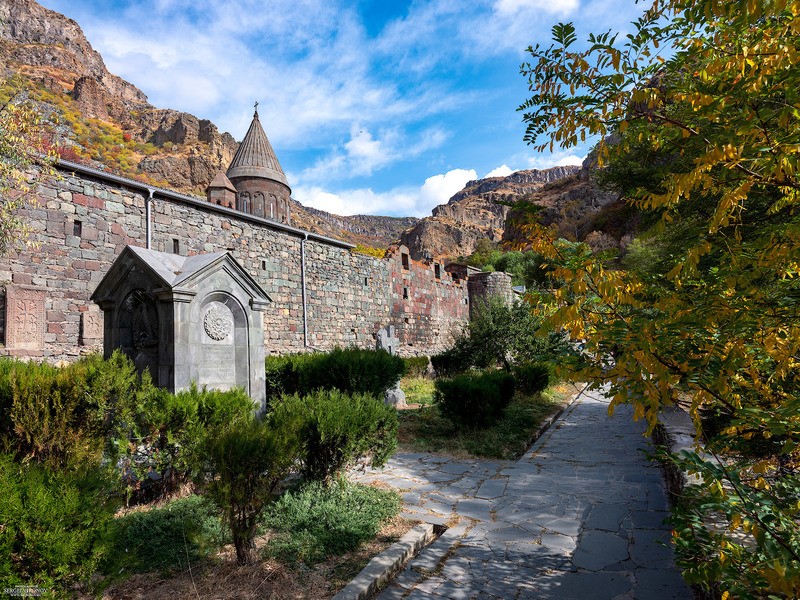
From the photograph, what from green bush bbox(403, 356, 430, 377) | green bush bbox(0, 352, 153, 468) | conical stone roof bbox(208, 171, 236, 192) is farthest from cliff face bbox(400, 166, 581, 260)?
green bush bbox(0, 352, 153, 468)

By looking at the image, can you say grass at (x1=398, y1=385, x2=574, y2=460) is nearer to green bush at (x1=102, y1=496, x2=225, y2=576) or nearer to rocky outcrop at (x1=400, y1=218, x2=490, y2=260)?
green bush at (x1=102, y1=496, x2=225, y2=576)

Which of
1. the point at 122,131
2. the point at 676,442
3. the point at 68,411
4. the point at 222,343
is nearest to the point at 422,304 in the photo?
the point at 222,343

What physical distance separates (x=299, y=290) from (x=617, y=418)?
36.2 ft

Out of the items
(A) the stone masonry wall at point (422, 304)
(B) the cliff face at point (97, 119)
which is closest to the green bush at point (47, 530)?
(A) the stone masonry wall at point (422, 304)

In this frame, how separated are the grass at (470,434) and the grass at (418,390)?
1.04 metres

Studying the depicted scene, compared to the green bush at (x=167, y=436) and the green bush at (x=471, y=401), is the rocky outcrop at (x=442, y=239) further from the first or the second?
the green bush at (x=167, y=436)

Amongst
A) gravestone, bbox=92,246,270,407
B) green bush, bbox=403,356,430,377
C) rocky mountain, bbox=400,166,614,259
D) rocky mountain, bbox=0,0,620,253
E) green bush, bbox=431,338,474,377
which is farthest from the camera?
rocky mountain, bbox=400,166,614,259

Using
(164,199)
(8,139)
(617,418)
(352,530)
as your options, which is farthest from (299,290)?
(352,530)

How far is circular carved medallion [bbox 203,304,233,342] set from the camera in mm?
6262

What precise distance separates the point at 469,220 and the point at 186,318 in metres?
104

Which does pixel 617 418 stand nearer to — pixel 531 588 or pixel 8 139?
pixel 531 588

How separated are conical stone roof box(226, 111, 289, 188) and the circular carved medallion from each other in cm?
2339

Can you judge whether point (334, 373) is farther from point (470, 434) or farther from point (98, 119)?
point (98, 119)

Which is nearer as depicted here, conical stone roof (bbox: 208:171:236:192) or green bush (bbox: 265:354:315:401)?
green bush (bbox: 265:354:315:401)
